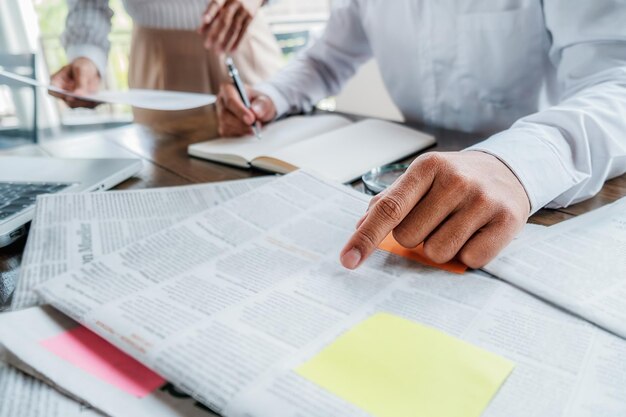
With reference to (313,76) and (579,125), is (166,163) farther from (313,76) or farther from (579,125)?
(579,125)

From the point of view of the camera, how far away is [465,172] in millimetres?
456

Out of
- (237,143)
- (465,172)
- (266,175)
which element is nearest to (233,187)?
(266,175)

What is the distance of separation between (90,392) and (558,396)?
0.96 feet

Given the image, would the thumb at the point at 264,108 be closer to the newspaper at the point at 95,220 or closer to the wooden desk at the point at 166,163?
the wooden desk at the point at 166,163

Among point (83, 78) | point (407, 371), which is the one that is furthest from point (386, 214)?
point (83, 78)

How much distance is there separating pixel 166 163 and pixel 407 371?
0.62 m

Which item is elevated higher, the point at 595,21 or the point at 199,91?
the point at 595,21

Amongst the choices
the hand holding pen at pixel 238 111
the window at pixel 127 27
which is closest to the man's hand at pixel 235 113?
the hand holding pen at pixel 238 111

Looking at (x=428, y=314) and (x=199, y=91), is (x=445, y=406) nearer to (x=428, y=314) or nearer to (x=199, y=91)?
(x=428, y=314)

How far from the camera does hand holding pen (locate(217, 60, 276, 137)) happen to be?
2.99 feet

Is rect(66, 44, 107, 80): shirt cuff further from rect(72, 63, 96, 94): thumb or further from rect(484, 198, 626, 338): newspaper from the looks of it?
rect(484, 198, 626, 338): newspaper

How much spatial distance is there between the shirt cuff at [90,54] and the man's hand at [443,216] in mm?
956

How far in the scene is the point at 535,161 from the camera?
1.70ft

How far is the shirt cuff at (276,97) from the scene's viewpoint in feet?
3.31
